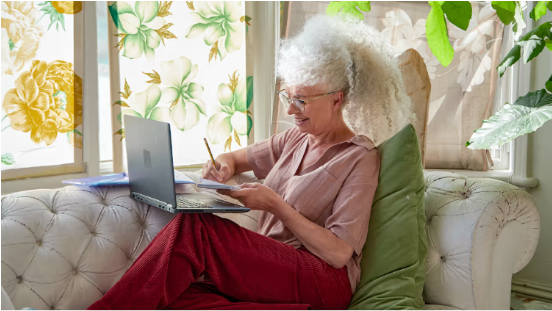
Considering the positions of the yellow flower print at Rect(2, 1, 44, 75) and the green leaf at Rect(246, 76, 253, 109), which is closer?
the yellow flower print at Rect(2, 1, 44, 75)

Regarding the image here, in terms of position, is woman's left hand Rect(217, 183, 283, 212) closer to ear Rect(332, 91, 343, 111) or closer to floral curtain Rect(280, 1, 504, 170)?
ear Rect(332, 91, 343, 111)

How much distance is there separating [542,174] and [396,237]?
4.78 feet

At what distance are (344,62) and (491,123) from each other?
0.55m

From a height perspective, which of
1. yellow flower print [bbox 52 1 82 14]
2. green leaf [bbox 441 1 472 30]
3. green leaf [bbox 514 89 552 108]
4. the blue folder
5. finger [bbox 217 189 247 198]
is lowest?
finger [bbox 217 189 247 198]

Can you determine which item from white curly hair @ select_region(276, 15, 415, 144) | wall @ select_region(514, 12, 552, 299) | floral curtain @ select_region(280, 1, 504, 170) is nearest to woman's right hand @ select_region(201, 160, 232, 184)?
white curly hair @ select_region(276, 15, 415, 144)

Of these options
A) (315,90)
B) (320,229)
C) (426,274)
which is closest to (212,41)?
(315,90)

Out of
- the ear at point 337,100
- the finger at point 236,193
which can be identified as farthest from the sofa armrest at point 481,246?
the finger at point 236,193

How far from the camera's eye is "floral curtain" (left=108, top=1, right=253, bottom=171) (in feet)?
7.43

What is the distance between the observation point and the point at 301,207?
1.61 metres

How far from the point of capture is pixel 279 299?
1454 millimetres

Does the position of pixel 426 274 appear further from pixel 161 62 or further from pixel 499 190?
pixel 161 62

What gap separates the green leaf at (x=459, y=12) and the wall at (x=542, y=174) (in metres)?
1.22

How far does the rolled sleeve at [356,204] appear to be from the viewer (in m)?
1.52

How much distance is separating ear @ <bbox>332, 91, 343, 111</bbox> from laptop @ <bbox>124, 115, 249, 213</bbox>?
529 mm
